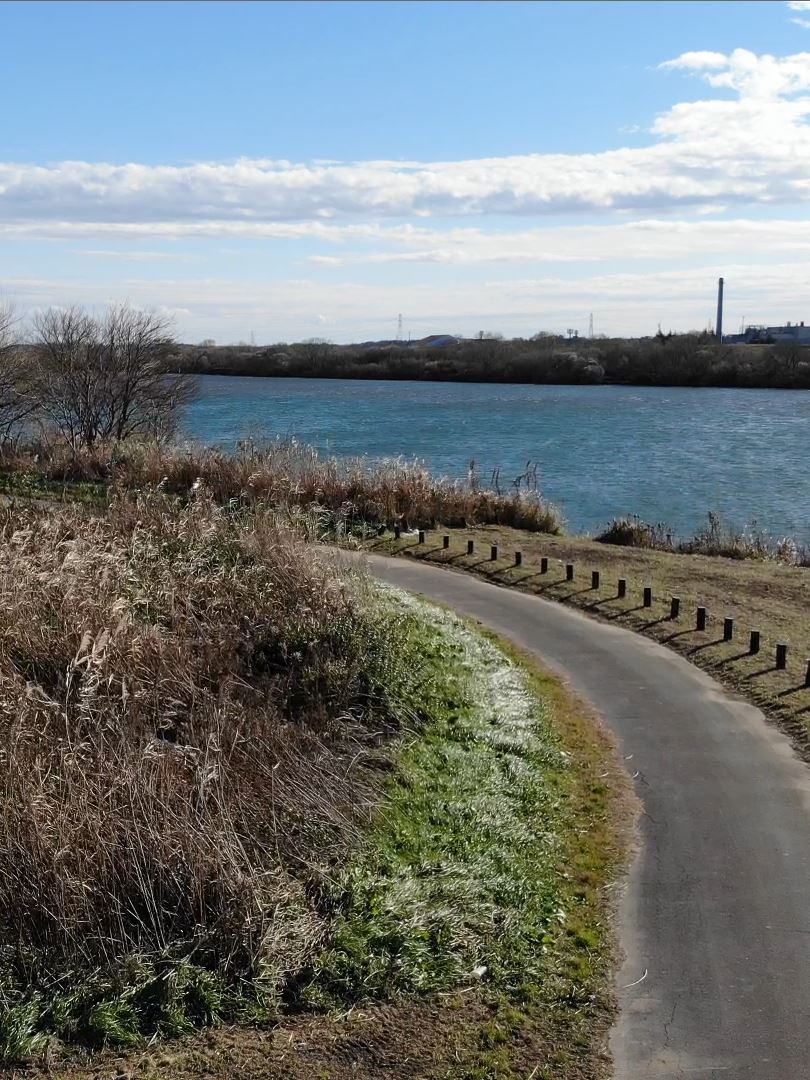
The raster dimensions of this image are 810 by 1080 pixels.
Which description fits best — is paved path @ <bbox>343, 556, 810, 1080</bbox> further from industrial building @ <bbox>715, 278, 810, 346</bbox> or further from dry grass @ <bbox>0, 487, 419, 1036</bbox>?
industrial building @ <bbox>715, 278, 810, 346</bbox>

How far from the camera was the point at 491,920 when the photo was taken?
7.94 m

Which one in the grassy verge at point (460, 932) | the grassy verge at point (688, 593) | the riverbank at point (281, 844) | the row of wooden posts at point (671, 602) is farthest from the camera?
the row of wooden posts at point (671, 602)

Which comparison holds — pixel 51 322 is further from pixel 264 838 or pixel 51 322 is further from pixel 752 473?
pixel 264 838

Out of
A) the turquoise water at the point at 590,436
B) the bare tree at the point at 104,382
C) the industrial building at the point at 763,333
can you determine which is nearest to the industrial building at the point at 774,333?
the industrial building at the point at 763,333

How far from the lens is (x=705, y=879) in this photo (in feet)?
29.1

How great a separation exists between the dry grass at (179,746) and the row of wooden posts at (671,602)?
16.5 ft

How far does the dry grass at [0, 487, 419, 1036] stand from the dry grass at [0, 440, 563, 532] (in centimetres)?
867

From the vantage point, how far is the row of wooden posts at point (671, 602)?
14.1m

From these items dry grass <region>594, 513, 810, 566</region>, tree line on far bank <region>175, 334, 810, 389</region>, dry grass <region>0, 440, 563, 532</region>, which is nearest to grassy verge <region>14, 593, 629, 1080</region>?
dry grass <region>0, 440, 563, 532</region>

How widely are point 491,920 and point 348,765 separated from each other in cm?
236

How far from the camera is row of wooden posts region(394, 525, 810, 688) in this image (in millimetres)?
14062

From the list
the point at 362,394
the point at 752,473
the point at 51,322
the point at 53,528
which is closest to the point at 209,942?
the point at 53,528

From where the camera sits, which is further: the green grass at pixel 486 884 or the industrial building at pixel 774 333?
the industrial building at pixel 774 333

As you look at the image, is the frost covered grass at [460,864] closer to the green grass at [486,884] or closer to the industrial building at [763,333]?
the green grass at [486,884]
